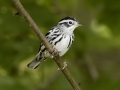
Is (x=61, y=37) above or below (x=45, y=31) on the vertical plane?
below

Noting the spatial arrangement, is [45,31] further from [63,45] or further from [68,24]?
[63,45]

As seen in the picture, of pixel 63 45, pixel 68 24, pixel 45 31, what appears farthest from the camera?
pixel 45 31

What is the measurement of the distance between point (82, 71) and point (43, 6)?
110cm

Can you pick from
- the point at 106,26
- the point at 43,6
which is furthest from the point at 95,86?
the point at 43,6

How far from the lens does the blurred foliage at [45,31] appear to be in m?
4.39

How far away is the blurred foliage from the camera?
439 centimetres

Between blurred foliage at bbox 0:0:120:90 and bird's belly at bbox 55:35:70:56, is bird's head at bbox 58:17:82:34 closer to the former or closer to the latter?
bird's belly at bbox 55:35:70:56

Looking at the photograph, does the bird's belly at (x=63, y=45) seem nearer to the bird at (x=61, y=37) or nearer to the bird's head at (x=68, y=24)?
the bird at (x=61, y=37)

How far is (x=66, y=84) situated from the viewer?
461 centimetres

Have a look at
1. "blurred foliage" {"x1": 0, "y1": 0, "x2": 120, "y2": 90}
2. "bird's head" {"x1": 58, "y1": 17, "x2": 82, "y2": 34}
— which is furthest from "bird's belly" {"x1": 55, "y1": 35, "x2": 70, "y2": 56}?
"blurred foliage" {"x1": 0, "y1": 0, "x2": 120, "y2": 90}

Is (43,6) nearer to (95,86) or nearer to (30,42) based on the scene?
(30,42)

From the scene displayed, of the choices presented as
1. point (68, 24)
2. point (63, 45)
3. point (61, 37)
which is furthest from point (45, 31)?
point (63, 45)

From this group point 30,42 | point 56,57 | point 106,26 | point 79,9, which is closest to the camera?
point 56,57

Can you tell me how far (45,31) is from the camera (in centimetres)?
454
